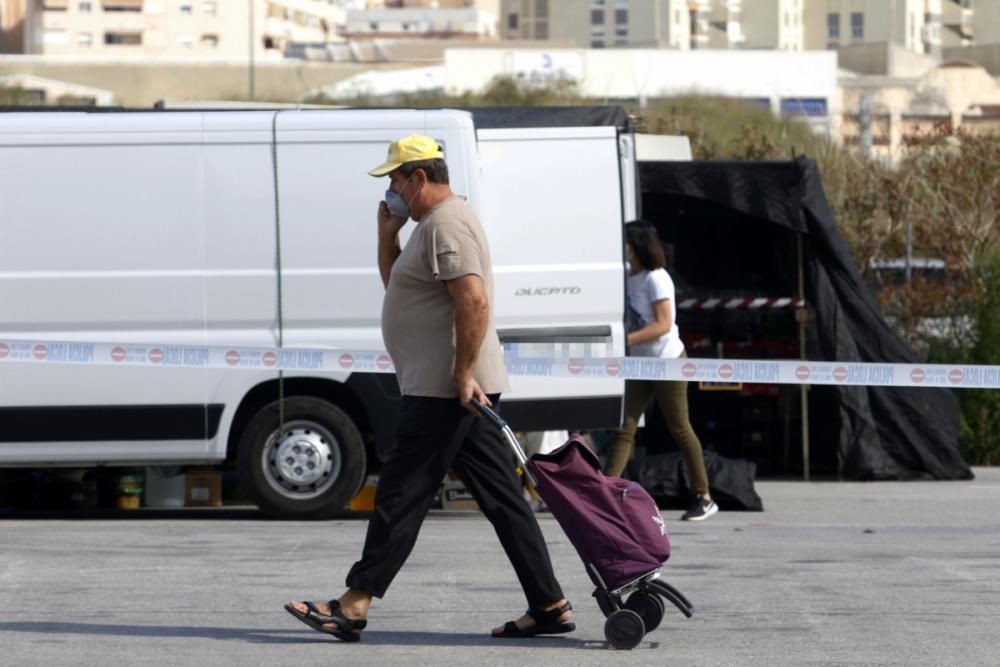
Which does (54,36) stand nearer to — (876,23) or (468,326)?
(876,23)

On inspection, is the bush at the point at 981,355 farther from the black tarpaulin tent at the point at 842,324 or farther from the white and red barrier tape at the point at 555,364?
the white and red barrier tape at the point at 555,364

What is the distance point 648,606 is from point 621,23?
154 meters

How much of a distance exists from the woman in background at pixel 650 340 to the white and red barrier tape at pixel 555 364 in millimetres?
461

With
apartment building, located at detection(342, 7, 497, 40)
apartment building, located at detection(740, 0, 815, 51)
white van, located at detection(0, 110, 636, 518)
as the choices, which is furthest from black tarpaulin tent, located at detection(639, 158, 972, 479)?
apartment building, located at detection(740, 0, 815, 51)

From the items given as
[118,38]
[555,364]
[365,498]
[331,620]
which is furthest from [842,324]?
[118,38]

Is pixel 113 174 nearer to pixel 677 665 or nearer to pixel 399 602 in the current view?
pixel 399 602

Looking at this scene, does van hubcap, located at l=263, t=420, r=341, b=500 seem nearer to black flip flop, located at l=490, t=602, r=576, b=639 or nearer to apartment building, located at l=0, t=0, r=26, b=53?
black flip flop, located at l=490, t=602, r=576, b=639

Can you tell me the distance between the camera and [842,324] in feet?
46.5

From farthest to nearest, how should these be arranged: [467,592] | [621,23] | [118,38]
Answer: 1. [621,23]
2. [118,38]
3. [467,592]

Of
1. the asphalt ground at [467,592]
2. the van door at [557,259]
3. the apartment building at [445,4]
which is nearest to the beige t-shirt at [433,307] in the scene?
the asphalt ground at [467,592]

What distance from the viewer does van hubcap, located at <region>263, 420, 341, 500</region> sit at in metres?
11.1

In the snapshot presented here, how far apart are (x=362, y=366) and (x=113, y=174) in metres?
1.73

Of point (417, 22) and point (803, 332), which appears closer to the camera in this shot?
point (803, 332)

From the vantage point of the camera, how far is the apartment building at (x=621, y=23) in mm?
155375
